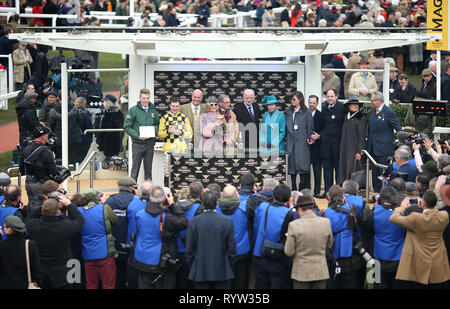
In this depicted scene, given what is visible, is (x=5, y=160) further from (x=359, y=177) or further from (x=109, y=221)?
(x=109, y=221)

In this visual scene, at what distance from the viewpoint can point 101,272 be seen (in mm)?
11281

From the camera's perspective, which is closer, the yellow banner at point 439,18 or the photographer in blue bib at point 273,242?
the photographer in blue bib at point 273,242

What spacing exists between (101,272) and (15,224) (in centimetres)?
159

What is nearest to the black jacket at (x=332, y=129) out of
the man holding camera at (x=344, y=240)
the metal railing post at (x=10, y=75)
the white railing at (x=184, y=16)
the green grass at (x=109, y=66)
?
the man holding camera at (x=344, y=240)

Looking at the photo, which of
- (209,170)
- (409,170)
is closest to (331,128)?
(209,170)

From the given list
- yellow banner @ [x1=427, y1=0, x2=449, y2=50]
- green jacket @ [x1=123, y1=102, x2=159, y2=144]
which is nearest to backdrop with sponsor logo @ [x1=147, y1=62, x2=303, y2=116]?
green jacket @ [x1=123, y1=102, x2=159, y2=144]

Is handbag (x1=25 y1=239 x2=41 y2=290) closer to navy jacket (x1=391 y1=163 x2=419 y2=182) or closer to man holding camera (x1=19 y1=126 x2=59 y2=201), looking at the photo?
man holding camera (x1=19 y1=126 x2=59 y2=201)

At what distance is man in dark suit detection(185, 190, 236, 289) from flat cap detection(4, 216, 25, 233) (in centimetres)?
183

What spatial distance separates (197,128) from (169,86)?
1.13 meters

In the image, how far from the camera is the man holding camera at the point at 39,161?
13.4 meters

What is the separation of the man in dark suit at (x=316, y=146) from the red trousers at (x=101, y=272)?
547 cm

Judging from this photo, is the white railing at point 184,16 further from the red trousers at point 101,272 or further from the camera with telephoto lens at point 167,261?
the camera with telephoto lens at point 167,261

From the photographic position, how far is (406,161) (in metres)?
13.4

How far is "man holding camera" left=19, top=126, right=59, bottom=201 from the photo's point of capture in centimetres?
1338
